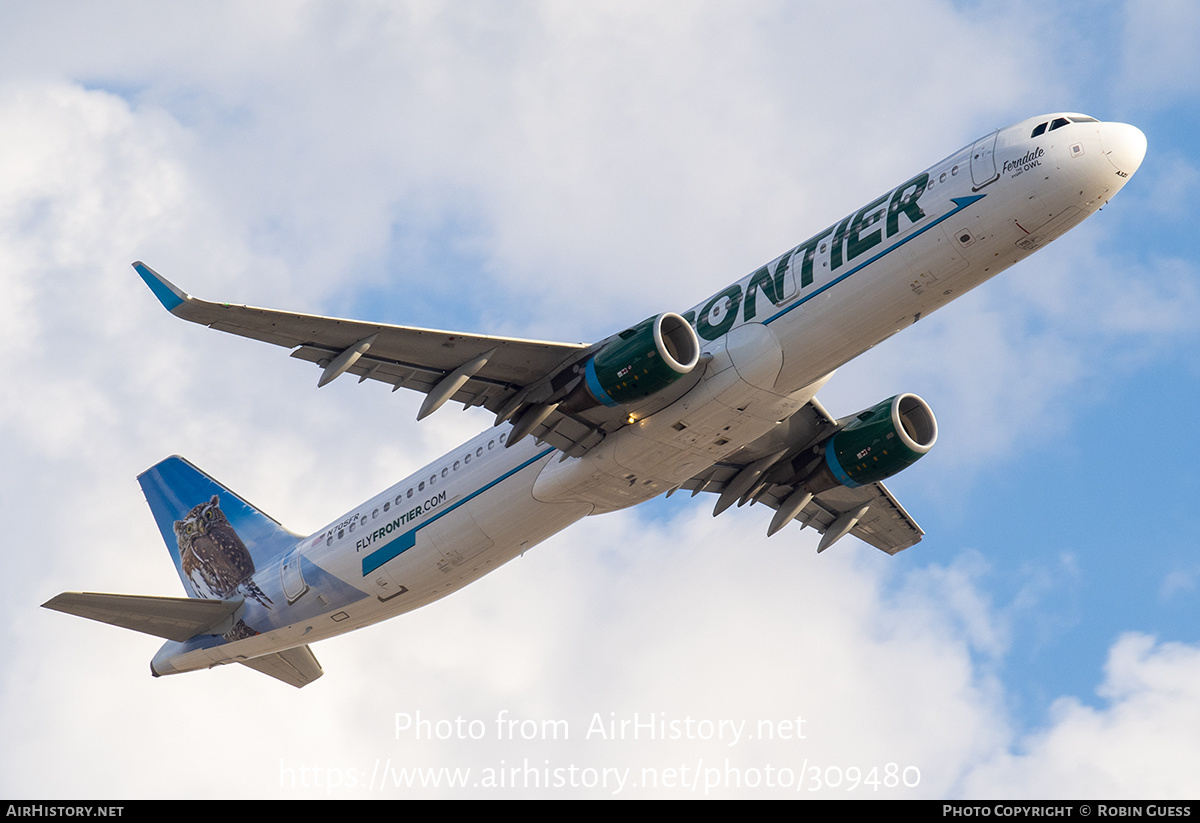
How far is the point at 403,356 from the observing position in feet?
99.5

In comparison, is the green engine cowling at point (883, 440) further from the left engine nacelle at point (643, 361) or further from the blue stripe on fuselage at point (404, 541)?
the blue stripe on fuselage at point (404, 541)

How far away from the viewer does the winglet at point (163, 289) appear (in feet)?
88.7

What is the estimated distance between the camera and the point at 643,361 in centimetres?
2897

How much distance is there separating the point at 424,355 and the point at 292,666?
659 inches

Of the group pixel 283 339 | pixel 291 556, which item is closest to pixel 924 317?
pixel 283 339

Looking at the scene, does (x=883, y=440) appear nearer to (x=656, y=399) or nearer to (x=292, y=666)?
(x=656, y=399)

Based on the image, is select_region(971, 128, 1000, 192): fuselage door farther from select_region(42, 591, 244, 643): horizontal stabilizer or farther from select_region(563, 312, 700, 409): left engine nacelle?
select_region(42, 591, 244, 643): horizontal stabilizer

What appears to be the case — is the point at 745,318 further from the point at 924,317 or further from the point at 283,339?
the point at 283,339

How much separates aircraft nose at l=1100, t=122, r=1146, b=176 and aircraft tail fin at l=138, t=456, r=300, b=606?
2782cm

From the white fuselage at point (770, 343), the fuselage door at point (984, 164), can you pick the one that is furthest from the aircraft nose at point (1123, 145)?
the fuselage door at point (984, 164)

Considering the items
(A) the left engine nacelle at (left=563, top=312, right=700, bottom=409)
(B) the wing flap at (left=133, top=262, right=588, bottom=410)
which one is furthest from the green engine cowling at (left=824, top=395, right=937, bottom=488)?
(B) the wing flap at (left=133, top=262, right=588, bottom=410)

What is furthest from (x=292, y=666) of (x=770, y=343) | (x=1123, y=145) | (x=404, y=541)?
(x=1123, y=145)

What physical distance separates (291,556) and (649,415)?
47.6 ft

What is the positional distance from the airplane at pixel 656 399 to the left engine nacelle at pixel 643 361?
0.05 metres
